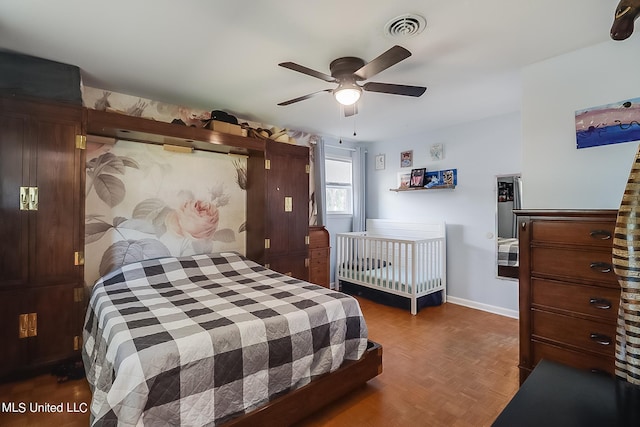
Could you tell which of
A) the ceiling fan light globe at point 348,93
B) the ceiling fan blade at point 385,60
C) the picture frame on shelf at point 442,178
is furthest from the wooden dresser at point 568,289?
the picture frame on shelf at point 442,178

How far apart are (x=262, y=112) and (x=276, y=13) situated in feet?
5.87

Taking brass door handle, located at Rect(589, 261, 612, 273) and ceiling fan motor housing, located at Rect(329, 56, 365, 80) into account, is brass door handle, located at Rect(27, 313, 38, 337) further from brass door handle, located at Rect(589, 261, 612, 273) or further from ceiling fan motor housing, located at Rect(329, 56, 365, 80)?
brass door handle, located at Rect(589, 261, 612, 273)

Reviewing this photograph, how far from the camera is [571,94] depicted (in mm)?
2102

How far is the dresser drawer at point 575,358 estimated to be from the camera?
5.35 ft

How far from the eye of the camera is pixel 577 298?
Result: 173 cm

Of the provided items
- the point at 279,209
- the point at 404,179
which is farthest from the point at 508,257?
the point at 279,209

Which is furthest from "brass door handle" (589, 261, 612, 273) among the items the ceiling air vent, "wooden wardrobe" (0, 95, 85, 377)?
"wooden wardrobe" (0, 95, 85, 377)

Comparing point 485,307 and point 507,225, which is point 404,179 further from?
point 485,307

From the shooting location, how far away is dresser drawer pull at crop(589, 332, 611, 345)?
1620 mm

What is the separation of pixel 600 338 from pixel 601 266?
16.2 inches

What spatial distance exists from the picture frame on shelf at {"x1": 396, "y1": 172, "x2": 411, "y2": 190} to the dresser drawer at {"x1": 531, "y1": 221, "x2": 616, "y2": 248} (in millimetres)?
2542

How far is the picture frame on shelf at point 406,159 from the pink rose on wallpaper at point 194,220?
9.47 ft

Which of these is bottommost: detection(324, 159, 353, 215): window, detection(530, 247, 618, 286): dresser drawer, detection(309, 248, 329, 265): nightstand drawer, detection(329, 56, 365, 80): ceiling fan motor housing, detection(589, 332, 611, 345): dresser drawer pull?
detection(589, 332, 611, 345): dresser drawer pull

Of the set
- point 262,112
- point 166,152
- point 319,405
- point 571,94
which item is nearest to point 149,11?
point 166,152
